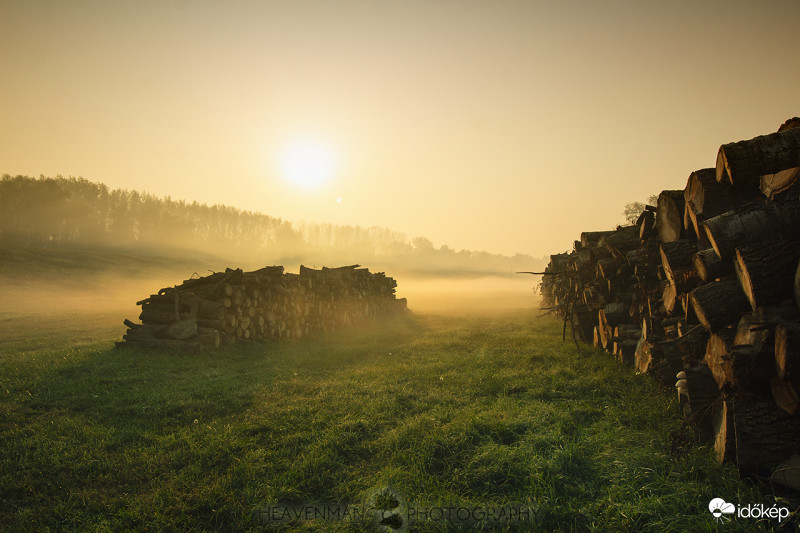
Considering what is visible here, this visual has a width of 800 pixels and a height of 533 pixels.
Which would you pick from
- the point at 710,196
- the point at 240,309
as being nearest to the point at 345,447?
the point at 710,196

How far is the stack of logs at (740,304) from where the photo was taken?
10.6 ft

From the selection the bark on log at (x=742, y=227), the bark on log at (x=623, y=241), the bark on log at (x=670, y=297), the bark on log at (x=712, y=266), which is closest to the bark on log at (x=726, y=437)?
the bark on log at (x=712, y=266)

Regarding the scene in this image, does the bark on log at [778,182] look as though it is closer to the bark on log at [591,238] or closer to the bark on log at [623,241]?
the bark on log at [623,241]

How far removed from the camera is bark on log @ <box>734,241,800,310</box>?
3502 millimetres

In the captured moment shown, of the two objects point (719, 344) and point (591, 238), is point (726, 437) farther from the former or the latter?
point (591, 238)

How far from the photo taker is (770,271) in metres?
3.54

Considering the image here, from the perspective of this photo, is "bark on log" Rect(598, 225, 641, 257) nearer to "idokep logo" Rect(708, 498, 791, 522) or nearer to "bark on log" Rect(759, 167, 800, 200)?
"bark on log" Rect(759, 167, 800, 200)

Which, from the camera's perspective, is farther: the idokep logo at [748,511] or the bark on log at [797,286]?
the bark on log at [797,286]

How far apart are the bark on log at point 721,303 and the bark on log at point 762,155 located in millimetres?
1297

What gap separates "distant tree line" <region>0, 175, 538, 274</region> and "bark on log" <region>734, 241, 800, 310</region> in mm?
74230

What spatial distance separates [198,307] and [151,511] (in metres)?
8.10

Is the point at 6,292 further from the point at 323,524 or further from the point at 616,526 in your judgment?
the point at 616,526

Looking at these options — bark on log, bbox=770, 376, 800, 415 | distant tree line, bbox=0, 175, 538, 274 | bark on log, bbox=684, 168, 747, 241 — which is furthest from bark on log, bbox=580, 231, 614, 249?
distant tree line, bbox=0, 175, 538, 274

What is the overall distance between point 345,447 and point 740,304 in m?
5.04
